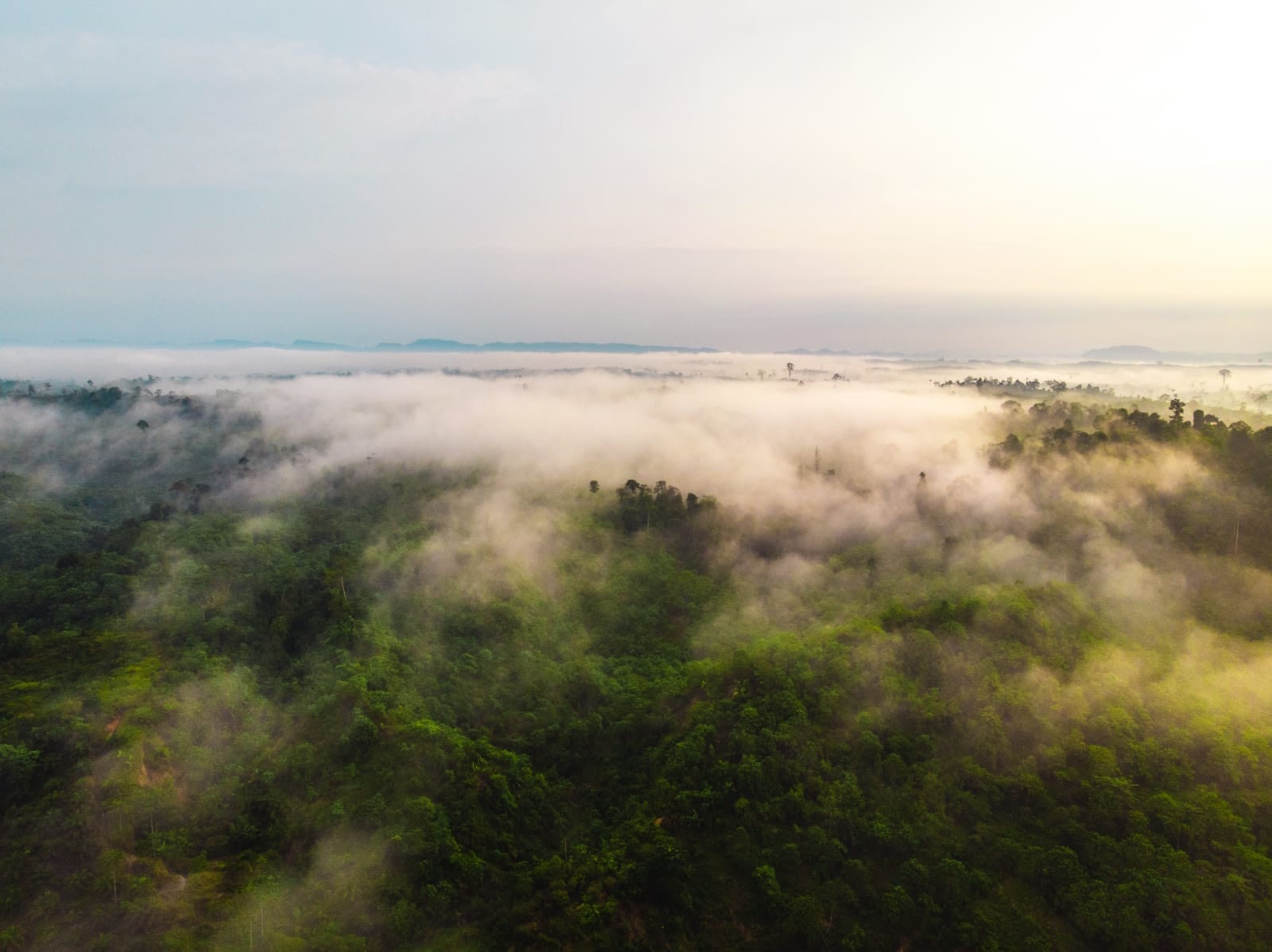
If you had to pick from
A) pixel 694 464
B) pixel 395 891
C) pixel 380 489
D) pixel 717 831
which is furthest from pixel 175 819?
pixel 694 464

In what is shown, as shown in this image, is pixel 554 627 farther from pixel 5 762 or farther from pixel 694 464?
pixel 694 464

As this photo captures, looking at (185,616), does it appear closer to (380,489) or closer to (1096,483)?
(380,489)

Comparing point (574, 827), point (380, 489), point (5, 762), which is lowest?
point (574, 827)

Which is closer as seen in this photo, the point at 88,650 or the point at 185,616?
the point at 88,650

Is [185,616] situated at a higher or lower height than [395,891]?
higher

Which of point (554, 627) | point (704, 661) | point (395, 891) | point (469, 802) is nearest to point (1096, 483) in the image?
point (704, 661)

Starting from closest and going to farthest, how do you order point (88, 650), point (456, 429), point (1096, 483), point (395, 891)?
1. point (395, 891)
2. point (88, 650)
3. point (1096, 483)
4. point (456, 429)

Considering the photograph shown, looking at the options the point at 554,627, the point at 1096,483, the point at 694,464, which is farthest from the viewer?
the point at 694,464
